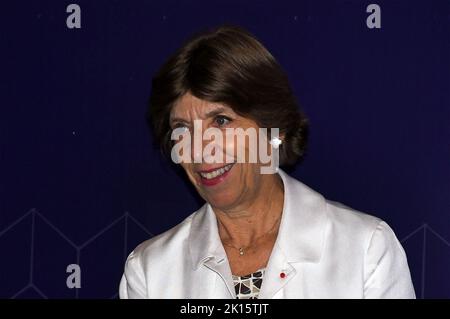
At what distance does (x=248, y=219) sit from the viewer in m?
2.12

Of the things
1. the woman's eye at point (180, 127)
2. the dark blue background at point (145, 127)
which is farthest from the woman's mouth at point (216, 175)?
the dark blue background at point (145, 127)

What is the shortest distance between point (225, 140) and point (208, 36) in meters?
0.24

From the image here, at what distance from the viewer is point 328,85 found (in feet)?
7.61

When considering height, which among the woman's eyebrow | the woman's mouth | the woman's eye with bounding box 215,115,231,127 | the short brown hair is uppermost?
the short brown hair

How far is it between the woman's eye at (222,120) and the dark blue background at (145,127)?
1.27 ft

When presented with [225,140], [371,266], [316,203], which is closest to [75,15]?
[225,140]

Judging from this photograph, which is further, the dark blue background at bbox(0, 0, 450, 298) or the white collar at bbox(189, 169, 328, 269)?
the dark blue background at bbox(0, 0, 450, 298)

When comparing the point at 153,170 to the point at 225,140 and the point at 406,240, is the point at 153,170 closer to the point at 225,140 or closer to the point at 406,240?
the point at 225,140

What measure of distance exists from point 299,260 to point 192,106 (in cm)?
41

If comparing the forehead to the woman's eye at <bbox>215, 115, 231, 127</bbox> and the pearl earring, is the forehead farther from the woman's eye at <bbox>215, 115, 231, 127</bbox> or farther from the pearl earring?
the pearl earring

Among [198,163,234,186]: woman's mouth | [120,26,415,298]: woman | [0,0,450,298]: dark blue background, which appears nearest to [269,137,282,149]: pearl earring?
[120,26,415,298]: woman

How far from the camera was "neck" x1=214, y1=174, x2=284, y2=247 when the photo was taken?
2105mm

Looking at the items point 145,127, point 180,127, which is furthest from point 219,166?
point 145,127

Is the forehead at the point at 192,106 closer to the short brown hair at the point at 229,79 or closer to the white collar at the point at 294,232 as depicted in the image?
the short brown hair at the point at 229,79
